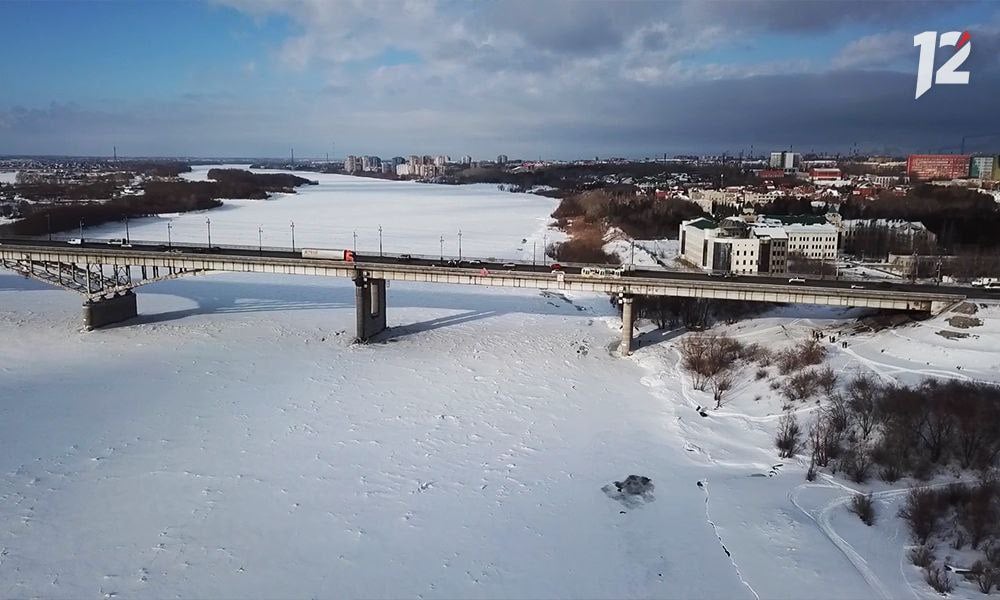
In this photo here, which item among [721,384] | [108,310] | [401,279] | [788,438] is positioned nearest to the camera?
[788,438]

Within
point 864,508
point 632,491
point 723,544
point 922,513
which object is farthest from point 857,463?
point 632,491

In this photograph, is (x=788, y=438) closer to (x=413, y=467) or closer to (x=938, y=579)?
(x=938, y=579)

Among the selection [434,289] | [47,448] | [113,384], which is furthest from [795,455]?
[434,289]

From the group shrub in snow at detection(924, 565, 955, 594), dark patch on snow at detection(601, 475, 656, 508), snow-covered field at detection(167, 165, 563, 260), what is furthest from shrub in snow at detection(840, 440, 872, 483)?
snow-covered field at detection(167, 165, 563, 260)

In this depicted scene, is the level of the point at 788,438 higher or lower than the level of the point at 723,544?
higher

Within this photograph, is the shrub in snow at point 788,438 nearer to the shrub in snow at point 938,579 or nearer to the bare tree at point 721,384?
the bare tree at point 721,384

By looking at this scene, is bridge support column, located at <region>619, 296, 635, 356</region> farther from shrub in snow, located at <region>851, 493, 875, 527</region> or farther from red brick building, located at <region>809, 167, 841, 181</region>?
red brick building, located at <region>809, 167, 841, 181</region>
